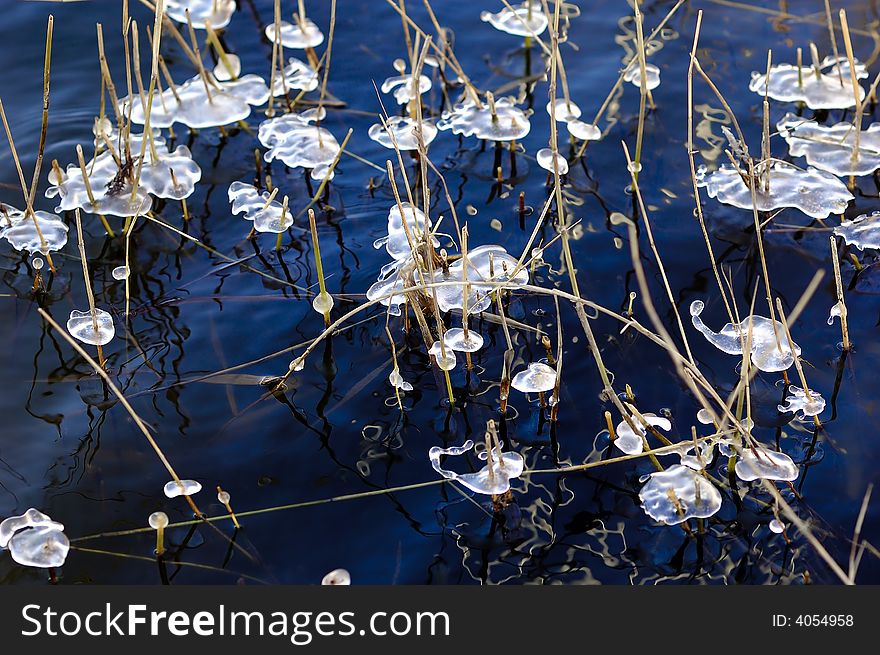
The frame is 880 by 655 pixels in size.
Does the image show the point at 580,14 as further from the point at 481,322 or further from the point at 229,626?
the point at 229,626

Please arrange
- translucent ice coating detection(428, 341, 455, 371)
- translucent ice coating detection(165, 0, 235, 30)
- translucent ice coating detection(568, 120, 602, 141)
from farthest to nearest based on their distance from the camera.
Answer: translucent ice coating detection(165, 0, 235, 30), translucent ice coating detection(568, 120, 602, 141), translucent ice coating detection(428, 341, 455, 371)

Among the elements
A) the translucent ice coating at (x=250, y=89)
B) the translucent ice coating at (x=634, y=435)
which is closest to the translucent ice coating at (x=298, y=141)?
the translucent ice coating at (x=250, y=89)

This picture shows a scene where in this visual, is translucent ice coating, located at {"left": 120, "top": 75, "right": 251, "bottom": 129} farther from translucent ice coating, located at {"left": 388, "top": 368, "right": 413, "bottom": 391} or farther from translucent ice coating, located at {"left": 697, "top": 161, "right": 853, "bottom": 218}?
translucent ice coating, located at {"left": 697, "top": 161, "right": 853, "bottom": 218}

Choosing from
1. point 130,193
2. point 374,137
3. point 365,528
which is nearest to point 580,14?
point 374,137

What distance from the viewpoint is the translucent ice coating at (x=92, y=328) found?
2779 mm

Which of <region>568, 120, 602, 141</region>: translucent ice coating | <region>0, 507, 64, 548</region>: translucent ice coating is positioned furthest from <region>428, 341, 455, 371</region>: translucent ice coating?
<region>568, 120, 602, 141</region>: translucent ice coating

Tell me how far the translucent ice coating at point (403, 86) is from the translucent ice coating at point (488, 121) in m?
0.17

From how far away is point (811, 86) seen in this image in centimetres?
376

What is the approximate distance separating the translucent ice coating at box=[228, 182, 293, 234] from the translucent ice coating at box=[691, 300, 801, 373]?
56.9 inches

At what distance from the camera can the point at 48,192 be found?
128 inches

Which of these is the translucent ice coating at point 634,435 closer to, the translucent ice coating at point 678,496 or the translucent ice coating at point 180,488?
the translucent ice coating at point 678,496

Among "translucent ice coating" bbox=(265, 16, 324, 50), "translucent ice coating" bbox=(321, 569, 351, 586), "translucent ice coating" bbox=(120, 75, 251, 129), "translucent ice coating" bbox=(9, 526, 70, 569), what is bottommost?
"translucent ice coating" bbox=(321, 569, 351, 586)

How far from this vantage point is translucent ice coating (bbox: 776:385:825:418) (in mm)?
2625

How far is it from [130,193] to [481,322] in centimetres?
133
